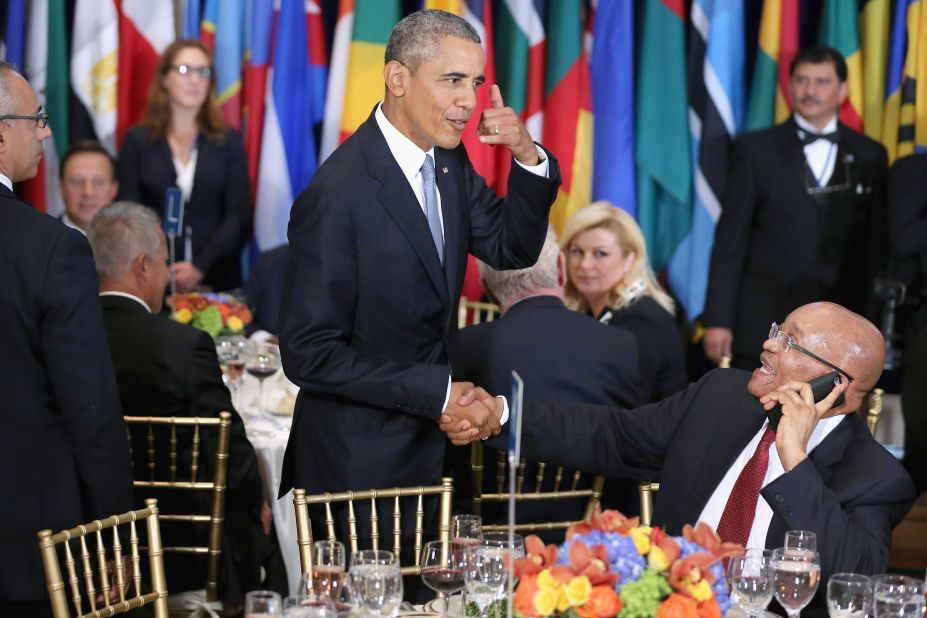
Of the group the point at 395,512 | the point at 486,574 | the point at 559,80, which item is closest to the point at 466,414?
the point at 395,512

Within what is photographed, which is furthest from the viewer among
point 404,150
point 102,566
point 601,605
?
point 404,150

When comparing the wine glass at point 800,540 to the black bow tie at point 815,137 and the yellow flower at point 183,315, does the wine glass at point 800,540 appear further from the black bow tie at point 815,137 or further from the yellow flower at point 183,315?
the black bow tie at point 815,137

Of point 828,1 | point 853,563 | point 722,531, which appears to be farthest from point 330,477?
point 828,1

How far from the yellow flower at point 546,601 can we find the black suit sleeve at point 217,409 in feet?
6.81

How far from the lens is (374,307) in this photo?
3.15m

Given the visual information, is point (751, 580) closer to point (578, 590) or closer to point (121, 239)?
point (578, 590)

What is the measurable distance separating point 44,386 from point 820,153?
393 cm

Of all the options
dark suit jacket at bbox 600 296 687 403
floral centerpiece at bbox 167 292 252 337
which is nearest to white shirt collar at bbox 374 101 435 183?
dark suit jacket at bbox 600 296 687 403

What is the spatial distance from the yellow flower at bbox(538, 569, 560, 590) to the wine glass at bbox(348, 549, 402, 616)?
409mm

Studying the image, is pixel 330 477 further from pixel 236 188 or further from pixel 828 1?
pixel 828 1

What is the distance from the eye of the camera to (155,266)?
13.3 ft

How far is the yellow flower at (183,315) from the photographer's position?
4762 millimetres

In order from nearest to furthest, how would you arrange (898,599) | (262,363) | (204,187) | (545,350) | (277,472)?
(898,599)
(545,350)
(277,472)
(262,363)
(204,187)

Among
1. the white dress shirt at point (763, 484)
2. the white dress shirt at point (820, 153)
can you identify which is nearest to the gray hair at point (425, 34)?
the white dress shirt at point (763, 484)
